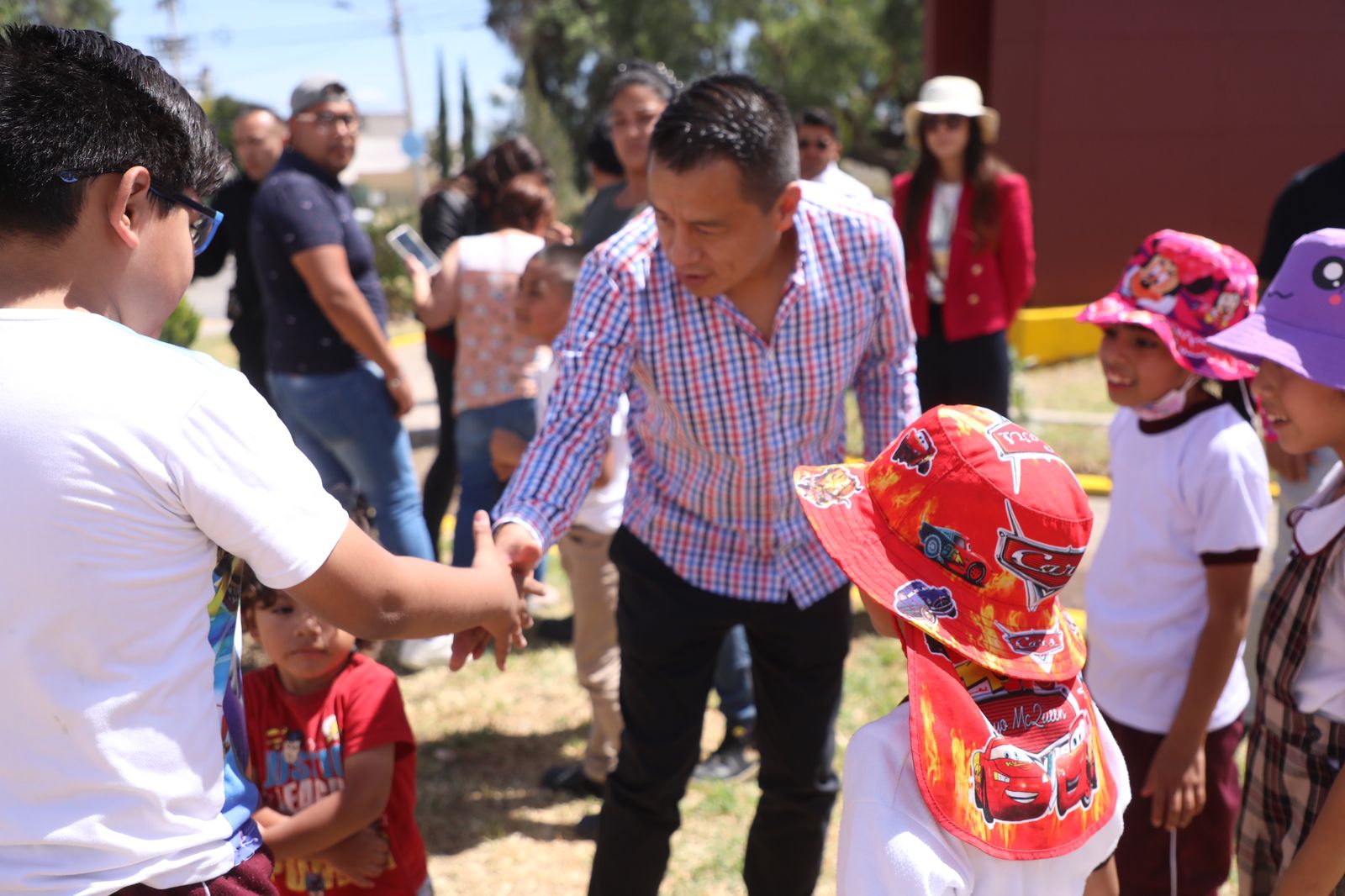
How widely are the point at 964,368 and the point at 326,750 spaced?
3548mm

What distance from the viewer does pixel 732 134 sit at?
7.69ft

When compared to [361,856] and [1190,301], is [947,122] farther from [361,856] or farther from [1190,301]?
[361,856]

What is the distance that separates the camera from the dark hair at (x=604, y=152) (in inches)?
202

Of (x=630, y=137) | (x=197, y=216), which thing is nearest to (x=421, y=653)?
(x=630, y=137)

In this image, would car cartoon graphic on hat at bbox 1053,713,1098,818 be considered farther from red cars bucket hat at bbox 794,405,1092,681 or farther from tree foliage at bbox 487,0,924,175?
tree foliage at bbox 487,0,924,175

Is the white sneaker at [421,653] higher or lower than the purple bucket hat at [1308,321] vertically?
lower

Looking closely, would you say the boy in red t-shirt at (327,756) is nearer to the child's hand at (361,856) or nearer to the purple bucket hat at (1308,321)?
the child's hand at (361,856)

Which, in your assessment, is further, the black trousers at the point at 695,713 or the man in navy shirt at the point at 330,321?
the man in navy shirt at the point at 330,321

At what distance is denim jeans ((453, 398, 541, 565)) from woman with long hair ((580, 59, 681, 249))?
760mm

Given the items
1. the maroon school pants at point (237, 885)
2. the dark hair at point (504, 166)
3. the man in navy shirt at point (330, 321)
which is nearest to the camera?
the maroon school pants at point (237, 885)

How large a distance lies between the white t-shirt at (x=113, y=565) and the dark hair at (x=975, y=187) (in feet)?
13.9

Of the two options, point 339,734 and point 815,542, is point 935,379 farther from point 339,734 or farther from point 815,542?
point 339,734

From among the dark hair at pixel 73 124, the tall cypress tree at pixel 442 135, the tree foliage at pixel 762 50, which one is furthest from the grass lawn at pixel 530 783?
the tall cypress tree at pixel 442 135

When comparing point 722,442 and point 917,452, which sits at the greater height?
point 917,452
